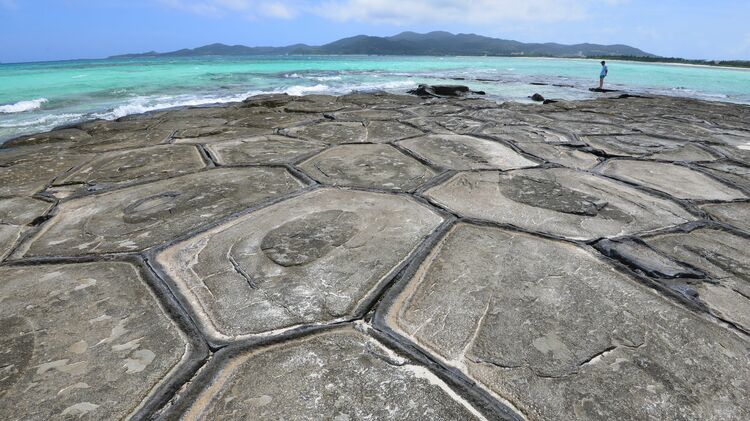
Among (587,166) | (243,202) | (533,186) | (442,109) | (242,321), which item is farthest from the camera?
(442,109)

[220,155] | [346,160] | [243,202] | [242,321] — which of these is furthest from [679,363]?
[220,155]

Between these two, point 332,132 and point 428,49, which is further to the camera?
point 428,49

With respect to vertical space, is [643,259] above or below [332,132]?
below

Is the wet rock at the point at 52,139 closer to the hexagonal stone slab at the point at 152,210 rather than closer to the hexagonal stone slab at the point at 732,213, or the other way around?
the hexagonal stone slab at the point at 152,210

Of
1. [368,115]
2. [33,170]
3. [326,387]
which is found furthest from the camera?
[368,115]

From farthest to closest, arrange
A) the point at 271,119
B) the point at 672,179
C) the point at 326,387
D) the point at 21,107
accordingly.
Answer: the point at 21,107 → the point at 271,119 → the point at 672,179 → the point at 326,387

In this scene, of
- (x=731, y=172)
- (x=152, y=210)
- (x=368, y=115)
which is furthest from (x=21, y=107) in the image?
(x=731, y=172)

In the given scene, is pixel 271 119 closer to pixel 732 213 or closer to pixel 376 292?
pixel 376 292

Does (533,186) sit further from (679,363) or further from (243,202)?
(243,202)
